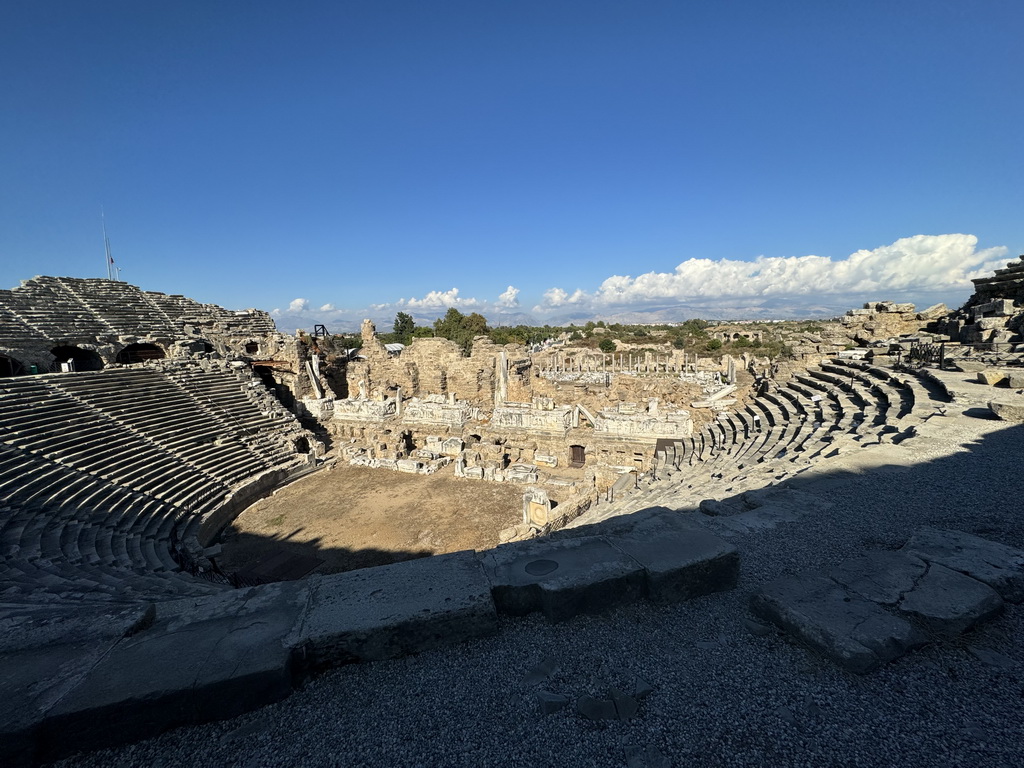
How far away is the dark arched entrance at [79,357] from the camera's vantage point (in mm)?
18977

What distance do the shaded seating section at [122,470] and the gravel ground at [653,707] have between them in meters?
3.80

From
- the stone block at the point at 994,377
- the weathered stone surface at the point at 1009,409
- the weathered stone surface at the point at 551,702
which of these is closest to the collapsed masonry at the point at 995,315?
the stone block at the point at 994,377

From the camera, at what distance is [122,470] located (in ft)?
37.7

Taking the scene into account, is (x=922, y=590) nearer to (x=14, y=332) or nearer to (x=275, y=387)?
(x=275, y=387)

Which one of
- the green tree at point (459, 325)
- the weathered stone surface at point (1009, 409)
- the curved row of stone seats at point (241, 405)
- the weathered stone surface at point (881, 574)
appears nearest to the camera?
the weathered stone surface at point (881, 574)

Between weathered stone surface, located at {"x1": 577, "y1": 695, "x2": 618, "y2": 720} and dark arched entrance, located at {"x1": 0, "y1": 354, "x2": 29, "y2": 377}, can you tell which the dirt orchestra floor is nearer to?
weathered stone surface, located at {"x1": 577, "y1": 695, "x2": 618, "y2": 720}

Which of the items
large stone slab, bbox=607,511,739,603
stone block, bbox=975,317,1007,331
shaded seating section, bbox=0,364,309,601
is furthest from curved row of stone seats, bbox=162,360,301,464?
stone block, bbox=975,317,1007,331

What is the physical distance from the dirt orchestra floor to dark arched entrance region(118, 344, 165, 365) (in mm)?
13787

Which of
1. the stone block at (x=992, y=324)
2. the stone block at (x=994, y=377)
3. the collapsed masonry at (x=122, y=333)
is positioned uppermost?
the collapsed masonry at (x=122, y=333)

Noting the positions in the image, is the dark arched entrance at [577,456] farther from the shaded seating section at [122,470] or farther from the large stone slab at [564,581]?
the large stone slab at [564,581]

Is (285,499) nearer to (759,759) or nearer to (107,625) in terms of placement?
(107,625)

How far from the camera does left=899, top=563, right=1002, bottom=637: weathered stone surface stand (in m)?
2.57

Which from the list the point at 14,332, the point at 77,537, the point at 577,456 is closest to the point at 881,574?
the point at 77,537

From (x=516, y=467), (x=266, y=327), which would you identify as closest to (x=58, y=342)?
(x=266, y=327)
